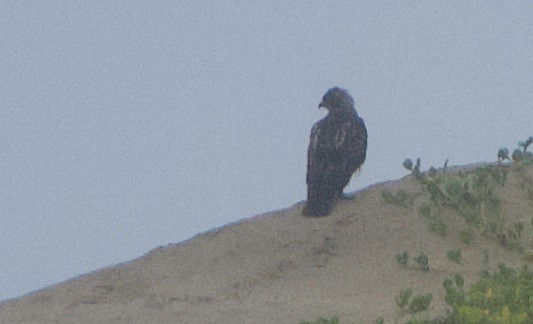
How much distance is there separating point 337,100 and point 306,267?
3649 millimetres

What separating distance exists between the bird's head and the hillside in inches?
73.8

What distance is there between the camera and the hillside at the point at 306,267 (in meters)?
7.45

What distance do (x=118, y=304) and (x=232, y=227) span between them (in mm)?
1874

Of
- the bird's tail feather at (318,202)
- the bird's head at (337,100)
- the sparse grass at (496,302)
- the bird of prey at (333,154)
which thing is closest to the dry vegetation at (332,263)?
the bird's tail feather at (318,202)

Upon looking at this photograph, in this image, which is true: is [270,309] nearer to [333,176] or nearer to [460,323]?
[460,323]

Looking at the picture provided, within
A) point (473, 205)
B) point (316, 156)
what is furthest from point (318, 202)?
point (473, 205)

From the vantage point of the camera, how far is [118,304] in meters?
8.09

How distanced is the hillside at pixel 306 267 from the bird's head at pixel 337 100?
6.15 ft

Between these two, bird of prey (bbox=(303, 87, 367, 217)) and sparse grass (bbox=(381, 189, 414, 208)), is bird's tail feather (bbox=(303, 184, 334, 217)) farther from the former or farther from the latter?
sparse grass (bbox=(381, 189, 414, 208))

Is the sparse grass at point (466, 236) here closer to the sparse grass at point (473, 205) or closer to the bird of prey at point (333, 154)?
the sparse grass at point (473, 205)

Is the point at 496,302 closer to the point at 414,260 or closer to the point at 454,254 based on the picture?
the point at 454,254

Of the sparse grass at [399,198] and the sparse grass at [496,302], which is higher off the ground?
the sparse grass at [399,198]

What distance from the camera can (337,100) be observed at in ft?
38.4

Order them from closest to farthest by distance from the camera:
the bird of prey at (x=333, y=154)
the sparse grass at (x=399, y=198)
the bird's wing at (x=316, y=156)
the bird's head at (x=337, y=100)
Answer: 1. the sparse grass at (x=399, y=198)
2. the bird of prey at (x=333, y=154)
3. the bird's wing at (x=316, y=156)
4. the bird's head at (x=337, y=100)
